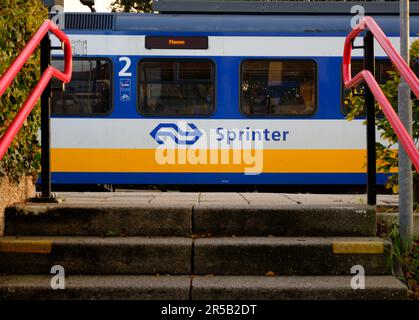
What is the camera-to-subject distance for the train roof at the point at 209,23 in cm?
831

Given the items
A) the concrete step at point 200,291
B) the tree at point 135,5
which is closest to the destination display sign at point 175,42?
the concrete step at point 200,291

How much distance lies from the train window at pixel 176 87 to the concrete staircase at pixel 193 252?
433 cm

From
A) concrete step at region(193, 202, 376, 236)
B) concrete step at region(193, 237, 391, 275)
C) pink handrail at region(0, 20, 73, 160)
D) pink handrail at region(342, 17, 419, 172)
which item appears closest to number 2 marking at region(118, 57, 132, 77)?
pink handrail at region(0, 20, 73, 160)

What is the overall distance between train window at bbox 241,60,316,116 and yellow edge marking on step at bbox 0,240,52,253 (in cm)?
513

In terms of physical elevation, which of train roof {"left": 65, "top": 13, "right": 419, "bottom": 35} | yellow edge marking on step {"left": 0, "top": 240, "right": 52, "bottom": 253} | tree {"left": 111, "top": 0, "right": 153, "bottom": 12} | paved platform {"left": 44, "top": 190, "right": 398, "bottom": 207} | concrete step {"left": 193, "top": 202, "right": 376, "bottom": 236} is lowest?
yellow edge marking on step {"left": 0, "top": 240, "right": 52, "bottom": 253}

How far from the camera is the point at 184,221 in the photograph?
3854mm

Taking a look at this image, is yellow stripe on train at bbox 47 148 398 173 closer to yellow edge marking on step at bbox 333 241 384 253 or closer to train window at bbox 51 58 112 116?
train window at bbox 51 58 112 116

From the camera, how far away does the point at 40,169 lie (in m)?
4.50

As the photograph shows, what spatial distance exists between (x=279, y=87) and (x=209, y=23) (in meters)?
1.48

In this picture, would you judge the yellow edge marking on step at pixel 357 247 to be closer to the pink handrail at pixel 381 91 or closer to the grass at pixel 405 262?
the grass at pixel 405 262

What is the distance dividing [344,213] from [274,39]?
5.00 m

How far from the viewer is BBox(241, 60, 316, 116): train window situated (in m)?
8.24
